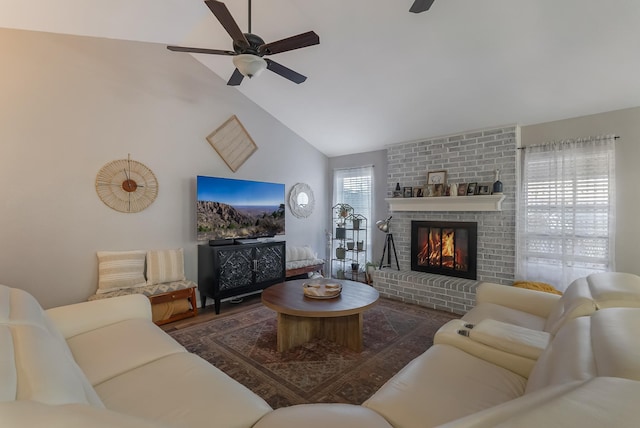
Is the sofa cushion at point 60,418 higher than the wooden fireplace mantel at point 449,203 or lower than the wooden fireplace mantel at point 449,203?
lower

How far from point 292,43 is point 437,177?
297cm

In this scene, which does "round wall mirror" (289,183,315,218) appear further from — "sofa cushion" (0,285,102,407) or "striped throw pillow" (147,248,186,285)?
"sofa cushion" (0,285,102,407)

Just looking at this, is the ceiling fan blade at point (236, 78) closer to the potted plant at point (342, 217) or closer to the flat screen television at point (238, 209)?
the flat screen television at point (238, 209)

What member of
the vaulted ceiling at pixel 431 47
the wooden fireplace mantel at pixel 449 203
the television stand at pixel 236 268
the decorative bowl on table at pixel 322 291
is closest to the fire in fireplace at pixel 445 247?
the wooden fireplace mantel at pixel 449 203

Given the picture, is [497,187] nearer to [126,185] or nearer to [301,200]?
[301,200]

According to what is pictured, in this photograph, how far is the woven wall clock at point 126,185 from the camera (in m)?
3.17

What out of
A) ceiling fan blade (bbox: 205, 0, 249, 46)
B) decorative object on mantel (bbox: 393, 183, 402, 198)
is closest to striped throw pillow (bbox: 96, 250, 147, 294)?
ceiling fan blade (bbox: 205, 0, 249, 46)

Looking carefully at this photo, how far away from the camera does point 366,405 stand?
1271mm

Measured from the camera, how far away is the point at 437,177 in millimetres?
4219

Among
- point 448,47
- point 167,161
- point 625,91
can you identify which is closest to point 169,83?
point 167,161

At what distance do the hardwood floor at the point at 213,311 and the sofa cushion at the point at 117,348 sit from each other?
4.32 feet

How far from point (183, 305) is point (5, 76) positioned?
2.86 m

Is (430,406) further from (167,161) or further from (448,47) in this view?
(167,161)

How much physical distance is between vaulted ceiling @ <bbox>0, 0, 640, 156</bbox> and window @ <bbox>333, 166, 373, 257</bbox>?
4.74 feet
